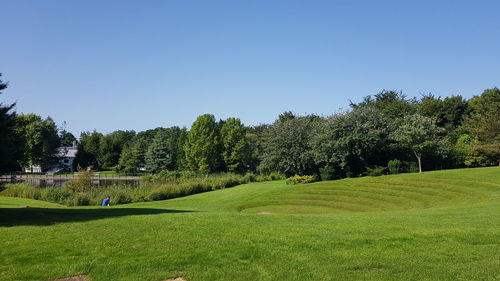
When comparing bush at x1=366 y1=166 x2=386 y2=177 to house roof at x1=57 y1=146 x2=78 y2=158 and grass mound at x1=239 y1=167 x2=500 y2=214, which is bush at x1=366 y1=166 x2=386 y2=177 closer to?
grass mound at x1=239 y1=167 x2=500 y2=214

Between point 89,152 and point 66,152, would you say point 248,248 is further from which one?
point 66,152

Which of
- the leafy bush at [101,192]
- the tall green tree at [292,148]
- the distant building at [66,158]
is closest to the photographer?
the leafy bush at [101,192]

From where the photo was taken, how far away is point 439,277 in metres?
6.11

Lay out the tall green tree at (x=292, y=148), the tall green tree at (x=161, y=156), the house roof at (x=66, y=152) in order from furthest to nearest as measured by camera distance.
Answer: the house roof at (x=66, y=152) < the tall green tree at (x=161, y=156) < the tall green tree at (x=292, y=148)

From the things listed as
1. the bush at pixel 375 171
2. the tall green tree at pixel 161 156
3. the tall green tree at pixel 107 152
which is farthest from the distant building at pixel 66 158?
the bush at pixel 375 171

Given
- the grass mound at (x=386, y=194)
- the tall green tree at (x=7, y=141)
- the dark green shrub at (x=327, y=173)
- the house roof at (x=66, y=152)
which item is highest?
the house roof at (x=66, y=152)

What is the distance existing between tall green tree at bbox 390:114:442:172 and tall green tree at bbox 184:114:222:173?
32098mm

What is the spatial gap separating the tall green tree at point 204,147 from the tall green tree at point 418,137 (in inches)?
1264

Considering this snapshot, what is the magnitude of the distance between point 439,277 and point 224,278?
3.66 m

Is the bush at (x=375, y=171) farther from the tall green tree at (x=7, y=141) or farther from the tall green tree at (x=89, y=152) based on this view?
the tall green tree at (x=89, y=152)

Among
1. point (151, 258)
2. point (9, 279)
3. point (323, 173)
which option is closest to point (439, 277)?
point (151, 258)

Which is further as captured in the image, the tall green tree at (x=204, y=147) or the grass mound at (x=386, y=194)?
the tall green tree at (x=204, y=147)

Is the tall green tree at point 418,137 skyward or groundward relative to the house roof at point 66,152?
groundward

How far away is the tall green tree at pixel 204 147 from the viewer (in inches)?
2349
